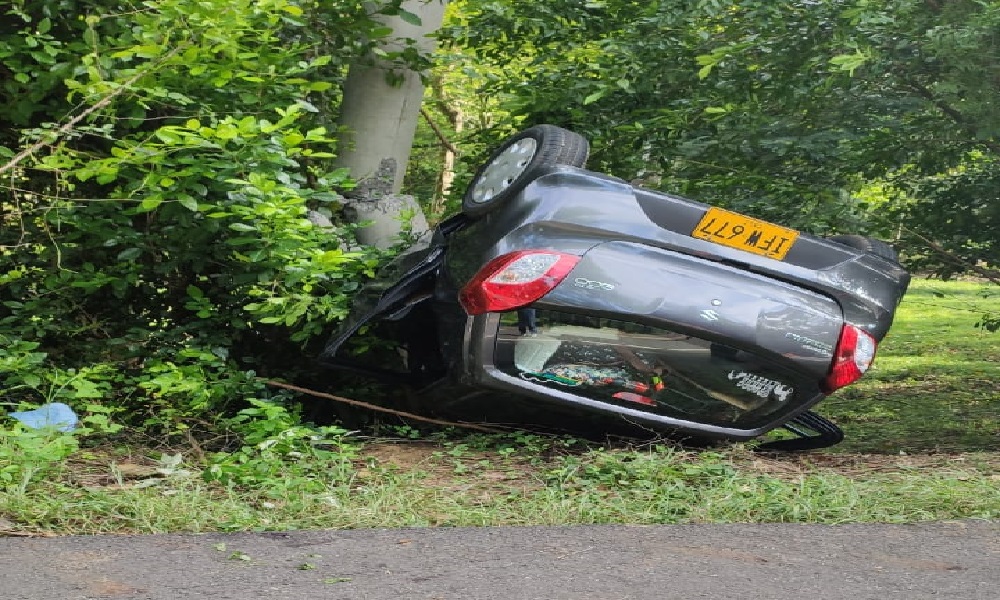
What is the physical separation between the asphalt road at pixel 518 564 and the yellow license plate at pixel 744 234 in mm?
1558

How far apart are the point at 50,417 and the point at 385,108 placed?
12.1ft

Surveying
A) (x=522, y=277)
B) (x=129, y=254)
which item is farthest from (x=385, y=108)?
(x=522, y=277)

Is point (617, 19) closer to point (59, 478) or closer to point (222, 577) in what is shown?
point (59, 478)

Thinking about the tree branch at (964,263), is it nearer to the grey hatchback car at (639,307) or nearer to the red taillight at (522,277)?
the grey hatchback car at (639,307)

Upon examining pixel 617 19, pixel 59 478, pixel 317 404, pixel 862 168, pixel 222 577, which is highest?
pixel 617 19

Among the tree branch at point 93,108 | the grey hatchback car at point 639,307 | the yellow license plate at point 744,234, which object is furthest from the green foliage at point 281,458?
the yellow license plate at point 744,234

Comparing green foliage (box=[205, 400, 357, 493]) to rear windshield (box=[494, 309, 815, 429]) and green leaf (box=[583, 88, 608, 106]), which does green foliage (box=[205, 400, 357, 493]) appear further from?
green leaf (box=[583, 88, 608, 106])

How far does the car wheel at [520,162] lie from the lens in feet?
17.7

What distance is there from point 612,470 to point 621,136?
14.1 feet

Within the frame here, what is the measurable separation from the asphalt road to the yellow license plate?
1558 millimetres

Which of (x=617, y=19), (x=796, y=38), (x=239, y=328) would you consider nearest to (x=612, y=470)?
(x=239, y=328)

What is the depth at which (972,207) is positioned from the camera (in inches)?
335

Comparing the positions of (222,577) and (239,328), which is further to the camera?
(239,328)

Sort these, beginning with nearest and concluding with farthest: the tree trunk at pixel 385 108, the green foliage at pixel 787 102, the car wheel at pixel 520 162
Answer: the car wheel at pixel 520 162 < the green foliage at pixel 787 102 < the tree trunk at pixel 385 108
